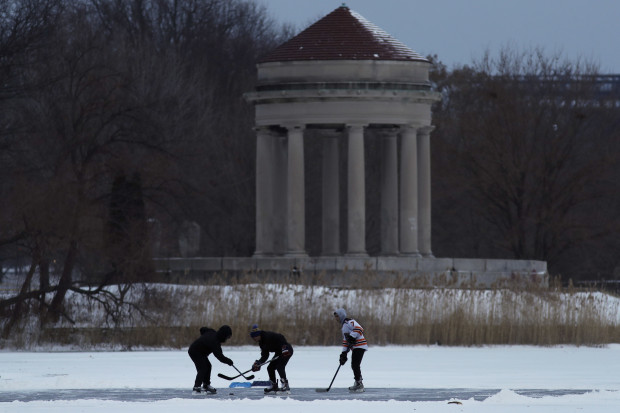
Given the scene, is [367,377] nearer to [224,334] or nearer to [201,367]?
[201,367]

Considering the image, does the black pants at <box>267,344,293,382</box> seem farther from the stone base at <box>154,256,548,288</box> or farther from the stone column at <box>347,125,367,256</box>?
the stone column at <box>347,125,367,256</box>

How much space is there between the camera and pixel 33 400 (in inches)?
1307

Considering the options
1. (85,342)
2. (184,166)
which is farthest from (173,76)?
(85,342)

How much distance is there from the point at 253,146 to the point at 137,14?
71.8 feet

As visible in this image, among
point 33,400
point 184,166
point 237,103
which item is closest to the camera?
point 33,400

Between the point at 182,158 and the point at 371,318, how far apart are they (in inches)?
722

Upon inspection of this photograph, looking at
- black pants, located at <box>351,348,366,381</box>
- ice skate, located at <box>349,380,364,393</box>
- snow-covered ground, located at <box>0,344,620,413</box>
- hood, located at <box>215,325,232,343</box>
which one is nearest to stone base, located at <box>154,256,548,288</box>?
snow-covered ground, located at <box>0,344,620,413</box>

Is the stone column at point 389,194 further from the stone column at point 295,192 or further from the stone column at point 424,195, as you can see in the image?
the stone column at point 295,192

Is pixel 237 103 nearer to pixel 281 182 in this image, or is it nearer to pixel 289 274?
pixel 281 182

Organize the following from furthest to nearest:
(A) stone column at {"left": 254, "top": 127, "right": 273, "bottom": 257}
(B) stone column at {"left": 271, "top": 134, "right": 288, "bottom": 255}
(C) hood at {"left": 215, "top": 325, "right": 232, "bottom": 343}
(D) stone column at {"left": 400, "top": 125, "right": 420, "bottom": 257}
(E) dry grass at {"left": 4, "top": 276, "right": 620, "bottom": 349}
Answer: (B) stone column at {"left": 271, "top": 134, "right": 288, "bottom": 255}, (A) stone column at {"left": 254, "top": 127, "right": 273, "bottom": 257}, (D) stone column at {"left": 400, "top": 125, "right": 420, "bottom": 257}, (E) dry grass at {"left": 4, "top": 276, "right": 620, "bottom": 349}, (C) hood at {"left": 215, "top": 325, "right": 232, "bottom": 343}

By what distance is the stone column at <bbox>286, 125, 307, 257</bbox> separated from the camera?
60969mm

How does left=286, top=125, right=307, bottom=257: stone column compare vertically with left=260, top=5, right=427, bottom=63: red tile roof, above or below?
below

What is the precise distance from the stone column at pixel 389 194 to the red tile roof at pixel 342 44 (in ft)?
12.4

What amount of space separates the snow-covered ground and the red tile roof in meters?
15.9
